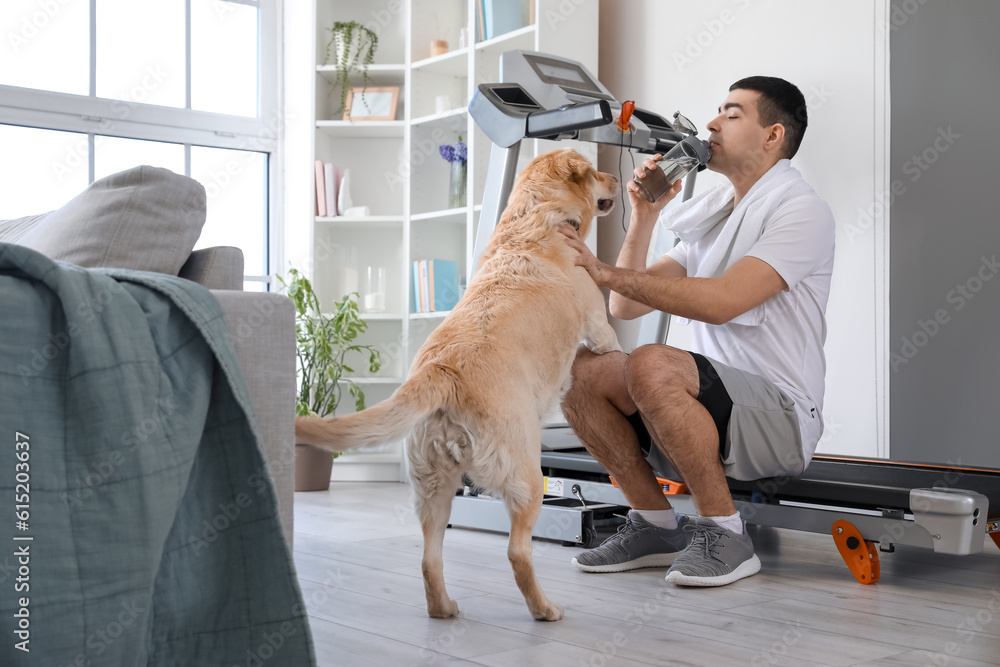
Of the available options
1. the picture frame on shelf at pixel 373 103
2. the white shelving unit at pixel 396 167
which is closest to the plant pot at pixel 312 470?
the white shelving unit at pixel 396 167

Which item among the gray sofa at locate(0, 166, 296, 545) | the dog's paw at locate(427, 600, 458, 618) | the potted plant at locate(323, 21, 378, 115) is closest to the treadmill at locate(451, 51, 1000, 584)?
the dog's paw at locate(427, 600, 458, 618)

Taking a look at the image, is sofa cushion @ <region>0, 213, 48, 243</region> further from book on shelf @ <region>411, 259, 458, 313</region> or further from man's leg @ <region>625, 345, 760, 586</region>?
book on shelf @ <region>411, 259, 458, 313</region>

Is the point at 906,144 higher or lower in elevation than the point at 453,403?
higher

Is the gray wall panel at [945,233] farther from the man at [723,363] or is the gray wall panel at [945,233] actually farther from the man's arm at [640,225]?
the man's arm at [640,225]

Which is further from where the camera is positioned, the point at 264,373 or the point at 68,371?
the point at 264,373

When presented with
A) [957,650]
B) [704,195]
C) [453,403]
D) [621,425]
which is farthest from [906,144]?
[453,403]

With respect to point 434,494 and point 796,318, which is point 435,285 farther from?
point 434,494

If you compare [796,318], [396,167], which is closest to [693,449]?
[796,318]

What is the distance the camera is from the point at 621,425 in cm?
220

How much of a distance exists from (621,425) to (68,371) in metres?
1.41

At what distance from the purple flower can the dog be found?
2.11 metres

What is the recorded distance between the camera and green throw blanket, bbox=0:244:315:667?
1003 millimetres

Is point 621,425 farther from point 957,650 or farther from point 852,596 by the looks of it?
point 957,650

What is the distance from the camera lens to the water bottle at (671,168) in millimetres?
2266
